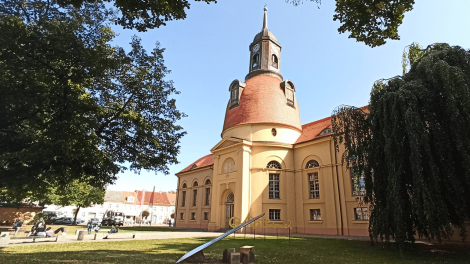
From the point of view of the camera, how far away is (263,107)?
26125 millimetres

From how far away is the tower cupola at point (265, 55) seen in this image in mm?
30016

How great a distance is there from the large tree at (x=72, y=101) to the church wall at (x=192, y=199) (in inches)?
809

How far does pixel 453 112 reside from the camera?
8828mm

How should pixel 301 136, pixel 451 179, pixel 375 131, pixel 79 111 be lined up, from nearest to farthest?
pixel 79 111 → pixel 451 179 → pixel 375 131 → pixel 301 136

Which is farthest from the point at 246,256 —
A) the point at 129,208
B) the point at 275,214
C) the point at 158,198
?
the point at 158,198

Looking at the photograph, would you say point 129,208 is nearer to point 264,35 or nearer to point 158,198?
point 158,198

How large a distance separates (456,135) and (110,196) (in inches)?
2533

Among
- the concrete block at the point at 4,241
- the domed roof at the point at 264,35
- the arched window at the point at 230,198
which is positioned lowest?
the concrete block at the point at 4,241

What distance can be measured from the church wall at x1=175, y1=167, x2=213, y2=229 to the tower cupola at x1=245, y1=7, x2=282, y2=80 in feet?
40.5

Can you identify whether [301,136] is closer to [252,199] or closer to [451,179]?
[252,199]

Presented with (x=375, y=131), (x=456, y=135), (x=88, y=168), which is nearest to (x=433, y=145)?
(x=456, y=135)

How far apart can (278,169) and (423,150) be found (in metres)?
15.5

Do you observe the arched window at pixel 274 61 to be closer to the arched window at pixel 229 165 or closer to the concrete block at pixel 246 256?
the arched window at pixel 229 165

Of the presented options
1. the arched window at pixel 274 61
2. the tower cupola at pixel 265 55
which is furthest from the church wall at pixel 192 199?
the arched window at pixel 274 61
